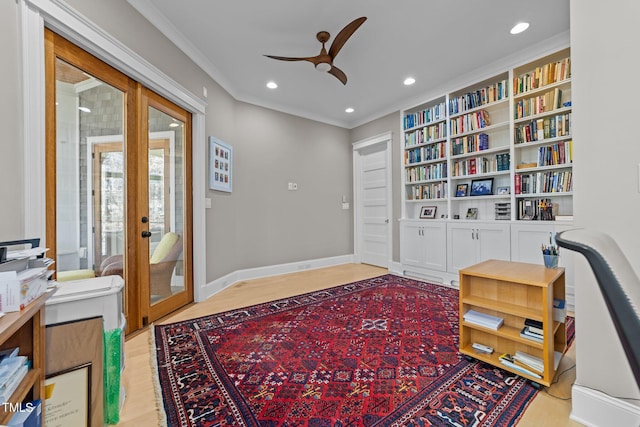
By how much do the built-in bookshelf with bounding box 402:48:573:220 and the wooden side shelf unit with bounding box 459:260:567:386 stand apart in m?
1.61

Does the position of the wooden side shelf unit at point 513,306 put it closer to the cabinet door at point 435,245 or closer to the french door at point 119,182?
the cabinet door at point 435,245

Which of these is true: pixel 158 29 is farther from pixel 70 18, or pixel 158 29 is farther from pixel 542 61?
pixel 542 61

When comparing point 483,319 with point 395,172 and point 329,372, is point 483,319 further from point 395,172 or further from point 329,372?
point 395,172

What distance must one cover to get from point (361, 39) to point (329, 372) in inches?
119

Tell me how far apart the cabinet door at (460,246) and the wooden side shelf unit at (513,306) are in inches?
61.5

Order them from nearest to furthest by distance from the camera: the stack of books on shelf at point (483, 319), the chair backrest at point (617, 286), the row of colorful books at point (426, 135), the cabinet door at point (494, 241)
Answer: the chair backrest at point (617, 286) < the stack of books on shelf at point (483, 319) < the cabinet door at point (494, 241) < the row of colorful books at point (426, 135)

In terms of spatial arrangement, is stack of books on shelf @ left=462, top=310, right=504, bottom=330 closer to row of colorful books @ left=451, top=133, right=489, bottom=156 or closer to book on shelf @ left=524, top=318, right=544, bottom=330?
book on shelf @ left=524, top=318, right=544, bottom=330

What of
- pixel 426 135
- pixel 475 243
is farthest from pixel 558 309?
pixel 426 135

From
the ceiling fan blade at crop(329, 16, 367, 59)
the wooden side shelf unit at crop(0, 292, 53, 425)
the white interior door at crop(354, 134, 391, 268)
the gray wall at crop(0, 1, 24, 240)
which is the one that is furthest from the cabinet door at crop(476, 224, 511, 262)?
the gray wall at crop(0, 1, 24, 240)

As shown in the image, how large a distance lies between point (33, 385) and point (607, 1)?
2.90 metres

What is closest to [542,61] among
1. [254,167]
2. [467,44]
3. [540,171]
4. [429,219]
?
[467,44]

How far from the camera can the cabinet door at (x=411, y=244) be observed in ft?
13.3

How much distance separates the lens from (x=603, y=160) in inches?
48.8

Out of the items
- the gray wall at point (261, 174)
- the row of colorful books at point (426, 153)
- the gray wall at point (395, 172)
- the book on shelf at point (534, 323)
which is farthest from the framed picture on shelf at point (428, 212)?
the book on shelf at point (534, 323)
